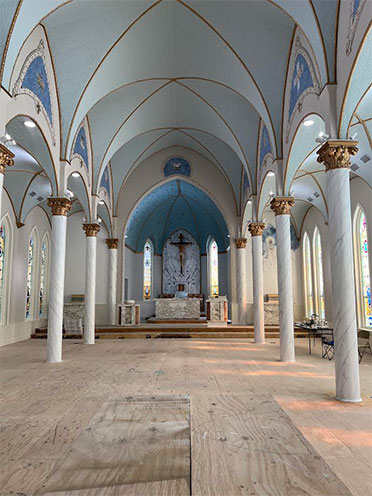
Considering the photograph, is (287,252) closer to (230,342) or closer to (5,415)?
(230,342)

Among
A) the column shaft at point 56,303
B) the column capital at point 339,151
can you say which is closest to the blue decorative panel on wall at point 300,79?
the column capital at point 339,151

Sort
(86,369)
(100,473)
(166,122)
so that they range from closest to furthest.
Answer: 1. (100,473)
2. (86,369)
3. (166,122)

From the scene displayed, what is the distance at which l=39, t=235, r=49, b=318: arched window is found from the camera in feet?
59.6

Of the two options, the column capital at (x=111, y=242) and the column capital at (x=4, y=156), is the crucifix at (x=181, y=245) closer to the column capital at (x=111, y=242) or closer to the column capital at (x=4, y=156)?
the column capital at (x=111, y=242)

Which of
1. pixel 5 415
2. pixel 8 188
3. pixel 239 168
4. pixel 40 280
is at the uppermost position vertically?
pixel 239 168

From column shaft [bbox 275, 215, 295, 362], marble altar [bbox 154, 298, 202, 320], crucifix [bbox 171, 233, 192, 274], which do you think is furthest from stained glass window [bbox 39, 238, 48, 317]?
column shaft [bbox 275, 215, 295, 362]

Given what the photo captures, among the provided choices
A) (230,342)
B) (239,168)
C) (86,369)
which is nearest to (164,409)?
(86,369)

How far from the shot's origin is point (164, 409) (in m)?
4.44

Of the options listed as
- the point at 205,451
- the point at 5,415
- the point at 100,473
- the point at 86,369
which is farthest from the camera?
the point at 86,369

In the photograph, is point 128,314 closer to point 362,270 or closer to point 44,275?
point 44,275

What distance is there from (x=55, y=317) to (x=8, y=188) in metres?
7.11

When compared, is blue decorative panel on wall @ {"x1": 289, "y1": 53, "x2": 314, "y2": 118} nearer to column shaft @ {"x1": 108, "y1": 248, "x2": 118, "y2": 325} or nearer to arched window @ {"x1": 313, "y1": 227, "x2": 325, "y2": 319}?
arched window @ {"x1": 313, "y1": 227, "x2": 325, "y2": 319}

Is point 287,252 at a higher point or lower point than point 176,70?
lower

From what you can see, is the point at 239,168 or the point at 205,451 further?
the point at 239,168
